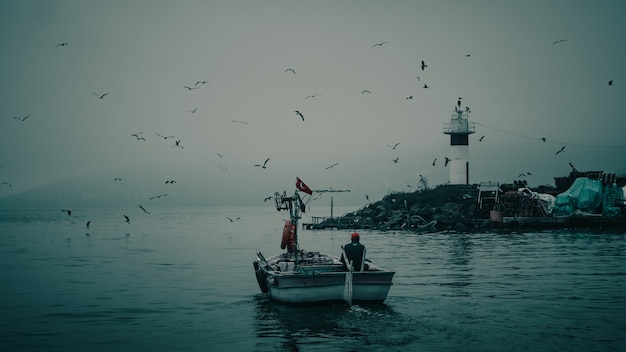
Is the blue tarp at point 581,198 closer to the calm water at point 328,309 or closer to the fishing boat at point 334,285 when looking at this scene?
the calm water at point 328,309

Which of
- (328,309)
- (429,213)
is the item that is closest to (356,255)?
(328,309)

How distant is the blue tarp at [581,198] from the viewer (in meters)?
70.4

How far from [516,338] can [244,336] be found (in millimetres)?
8481

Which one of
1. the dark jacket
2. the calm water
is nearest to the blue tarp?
the calm water

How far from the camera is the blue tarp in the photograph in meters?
70.4

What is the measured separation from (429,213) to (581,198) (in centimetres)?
1991

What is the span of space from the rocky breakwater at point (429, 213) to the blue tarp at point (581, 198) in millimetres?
9403

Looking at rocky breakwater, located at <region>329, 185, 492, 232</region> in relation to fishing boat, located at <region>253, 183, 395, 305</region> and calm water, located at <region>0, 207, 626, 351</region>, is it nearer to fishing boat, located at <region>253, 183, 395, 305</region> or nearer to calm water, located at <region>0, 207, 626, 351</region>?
calm water, located at <region>0, 207, 626, 351</region>

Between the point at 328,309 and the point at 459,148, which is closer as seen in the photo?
the point at 328,309

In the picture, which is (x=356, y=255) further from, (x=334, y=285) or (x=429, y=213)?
(x=429, y=213)

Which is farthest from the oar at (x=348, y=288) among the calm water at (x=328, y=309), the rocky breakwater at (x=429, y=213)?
the rocky breakwater at (x=429, y=213)

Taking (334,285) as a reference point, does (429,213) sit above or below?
above

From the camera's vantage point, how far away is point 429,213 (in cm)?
8088

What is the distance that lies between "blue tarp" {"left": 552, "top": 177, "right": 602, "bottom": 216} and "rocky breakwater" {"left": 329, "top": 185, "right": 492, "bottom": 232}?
9.40 m
